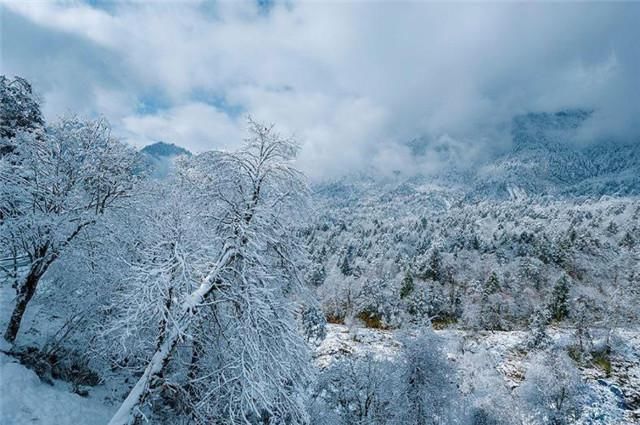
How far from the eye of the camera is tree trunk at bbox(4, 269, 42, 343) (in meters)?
12.7

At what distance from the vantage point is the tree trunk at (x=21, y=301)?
12734 mm

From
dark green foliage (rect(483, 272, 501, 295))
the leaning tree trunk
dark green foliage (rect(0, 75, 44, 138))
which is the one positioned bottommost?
the leaning tree trunk

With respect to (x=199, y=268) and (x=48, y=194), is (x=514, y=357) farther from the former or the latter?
Answer: (x=48, y=194)

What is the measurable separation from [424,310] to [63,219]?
274 feet

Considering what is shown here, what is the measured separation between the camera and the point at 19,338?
44.5ft

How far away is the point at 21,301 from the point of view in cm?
1268

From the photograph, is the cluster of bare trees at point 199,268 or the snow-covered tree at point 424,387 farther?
the snow-covered tree at point 424,387

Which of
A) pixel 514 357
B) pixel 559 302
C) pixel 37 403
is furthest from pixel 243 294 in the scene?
pixel 559 302

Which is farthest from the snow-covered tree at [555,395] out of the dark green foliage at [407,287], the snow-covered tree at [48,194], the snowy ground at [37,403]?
the dark green foliage at [407,287]

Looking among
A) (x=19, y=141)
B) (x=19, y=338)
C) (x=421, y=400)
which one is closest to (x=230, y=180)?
(x=19, y=141)

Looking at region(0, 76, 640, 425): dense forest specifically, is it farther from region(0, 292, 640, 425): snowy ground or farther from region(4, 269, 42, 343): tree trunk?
region(0, 292, 640, 425): snowy ground

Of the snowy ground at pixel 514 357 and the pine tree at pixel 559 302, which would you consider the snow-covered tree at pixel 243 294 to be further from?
the pine tree at pixel 559 302

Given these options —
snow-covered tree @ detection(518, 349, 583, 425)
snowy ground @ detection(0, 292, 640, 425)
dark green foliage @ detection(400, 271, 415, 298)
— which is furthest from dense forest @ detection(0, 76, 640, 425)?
dark green foliage @ detection(400, 271, 415, 298)

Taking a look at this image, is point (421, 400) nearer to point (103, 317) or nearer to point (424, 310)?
point (103, 317)
